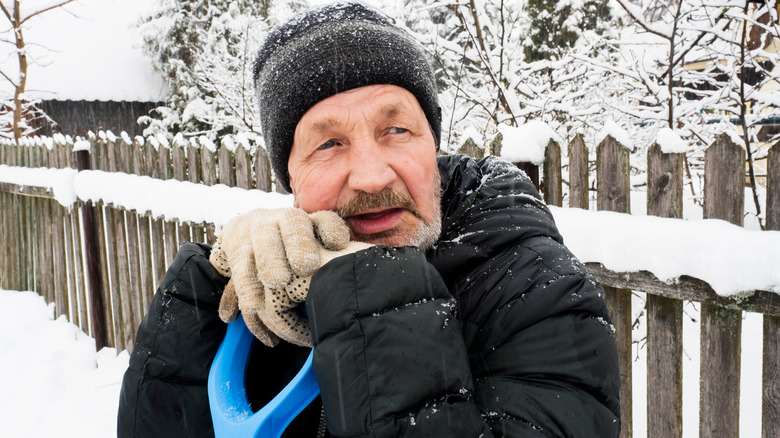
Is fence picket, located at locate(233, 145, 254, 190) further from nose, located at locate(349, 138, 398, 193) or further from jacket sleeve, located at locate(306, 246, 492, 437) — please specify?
jacket sleeve, located at locate(306, 246, 492, 437)

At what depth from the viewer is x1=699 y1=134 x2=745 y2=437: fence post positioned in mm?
1858

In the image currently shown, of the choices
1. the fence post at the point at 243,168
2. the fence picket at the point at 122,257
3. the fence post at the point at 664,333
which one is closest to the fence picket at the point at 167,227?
the fence picket at the point at 122,257

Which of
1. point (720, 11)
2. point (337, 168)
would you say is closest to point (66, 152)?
point (337, 168)

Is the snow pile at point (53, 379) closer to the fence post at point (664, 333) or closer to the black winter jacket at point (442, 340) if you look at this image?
the black winter jacket at point (442, 340)

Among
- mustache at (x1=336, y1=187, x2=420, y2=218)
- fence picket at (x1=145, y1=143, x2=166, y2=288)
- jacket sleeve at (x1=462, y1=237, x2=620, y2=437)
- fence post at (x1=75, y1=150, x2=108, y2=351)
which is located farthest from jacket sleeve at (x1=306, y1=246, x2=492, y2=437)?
fence post at (x1=75, y1=150, x2=108, y2=351)

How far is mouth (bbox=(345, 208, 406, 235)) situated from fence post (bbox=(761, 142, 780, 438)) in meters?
1.34

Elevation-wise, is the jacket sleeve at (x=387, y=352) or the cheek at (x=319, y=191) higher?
the cheek at (x=319, y=191)

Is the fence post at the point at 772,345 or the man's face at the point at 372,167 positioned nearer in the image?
the man's face at the point at 372,167

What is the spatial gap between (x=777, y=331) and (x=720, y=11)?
2294 mm

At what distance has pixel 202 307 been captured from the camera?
129 cm

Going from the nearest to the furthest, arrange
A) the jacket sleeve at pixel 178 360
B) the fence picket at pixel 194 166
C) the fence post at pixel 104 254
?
the jacket sleeve at pixel 178 360 → the fence picket at pixel 194 166 → the fence post at pixel 104 254

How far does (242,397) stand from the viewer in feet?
3.47

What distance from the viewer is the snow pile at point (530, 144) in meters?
2.27

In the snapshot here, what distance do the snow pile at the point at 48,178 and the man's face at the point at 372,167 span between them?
4.28 m
